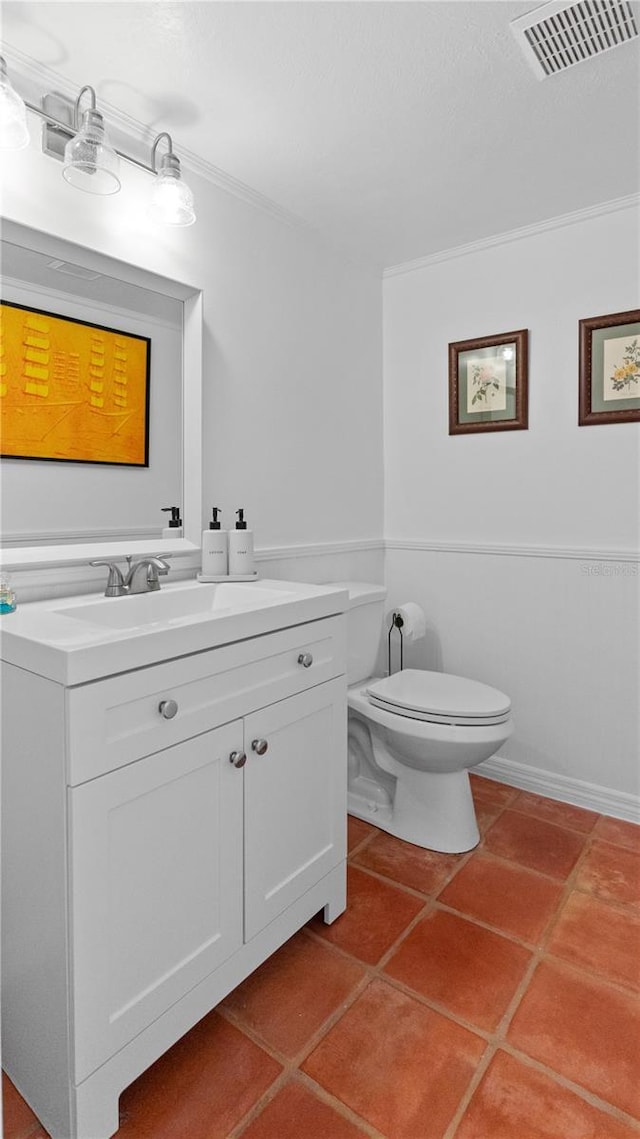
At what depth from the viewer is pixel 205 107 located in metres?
1.61

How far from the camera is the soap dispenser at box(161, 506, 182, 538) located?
1.79 m

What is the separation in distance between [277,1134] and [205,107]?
2.32 metres

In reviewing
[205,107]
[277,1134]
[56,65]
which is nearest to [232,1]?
[205,107]

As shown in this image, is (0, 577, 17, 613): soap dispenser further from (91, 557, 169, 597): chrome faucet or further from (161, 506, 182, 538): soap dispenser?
(161, 506, 182, 538): soap dispenser

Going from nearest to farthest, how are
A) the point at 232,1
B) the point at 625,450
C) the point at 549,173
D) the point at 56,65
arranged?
1. the point at 232,1
2. the point at 56,65
3. the point at 549,173
4. the point at 625,450

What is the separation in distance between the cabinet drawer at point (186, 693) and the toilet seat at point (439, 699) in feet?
1.60

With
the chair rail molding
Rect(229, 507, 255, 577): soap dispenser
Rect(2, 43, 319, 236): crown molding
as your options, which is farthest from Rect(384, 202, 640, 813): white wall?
Rect(229, 507, 255, 577): soap dispenser

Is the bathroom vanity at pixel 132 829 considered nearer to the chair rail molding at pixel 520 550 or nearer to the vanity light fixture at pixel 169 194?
the vanity light fixture at pixel 169 194

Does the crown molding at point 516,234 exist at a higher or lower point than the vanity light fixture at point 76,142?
higher

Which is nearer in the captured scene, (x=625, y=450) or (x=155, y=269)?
(x=155, y=269)

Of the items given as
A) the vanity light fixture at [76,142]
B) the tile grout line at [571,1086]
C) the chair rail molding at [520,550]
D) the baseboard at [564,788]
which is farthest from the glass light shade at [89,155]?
the baseboard at [564,788]

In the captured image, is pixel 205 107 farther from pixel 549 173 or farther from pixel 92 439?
pixel 549 173

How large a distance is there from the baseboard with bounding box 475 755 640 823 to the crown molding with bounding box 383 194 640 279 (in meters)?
2.06

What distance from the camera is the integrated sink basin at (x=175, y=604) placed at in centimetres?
139
